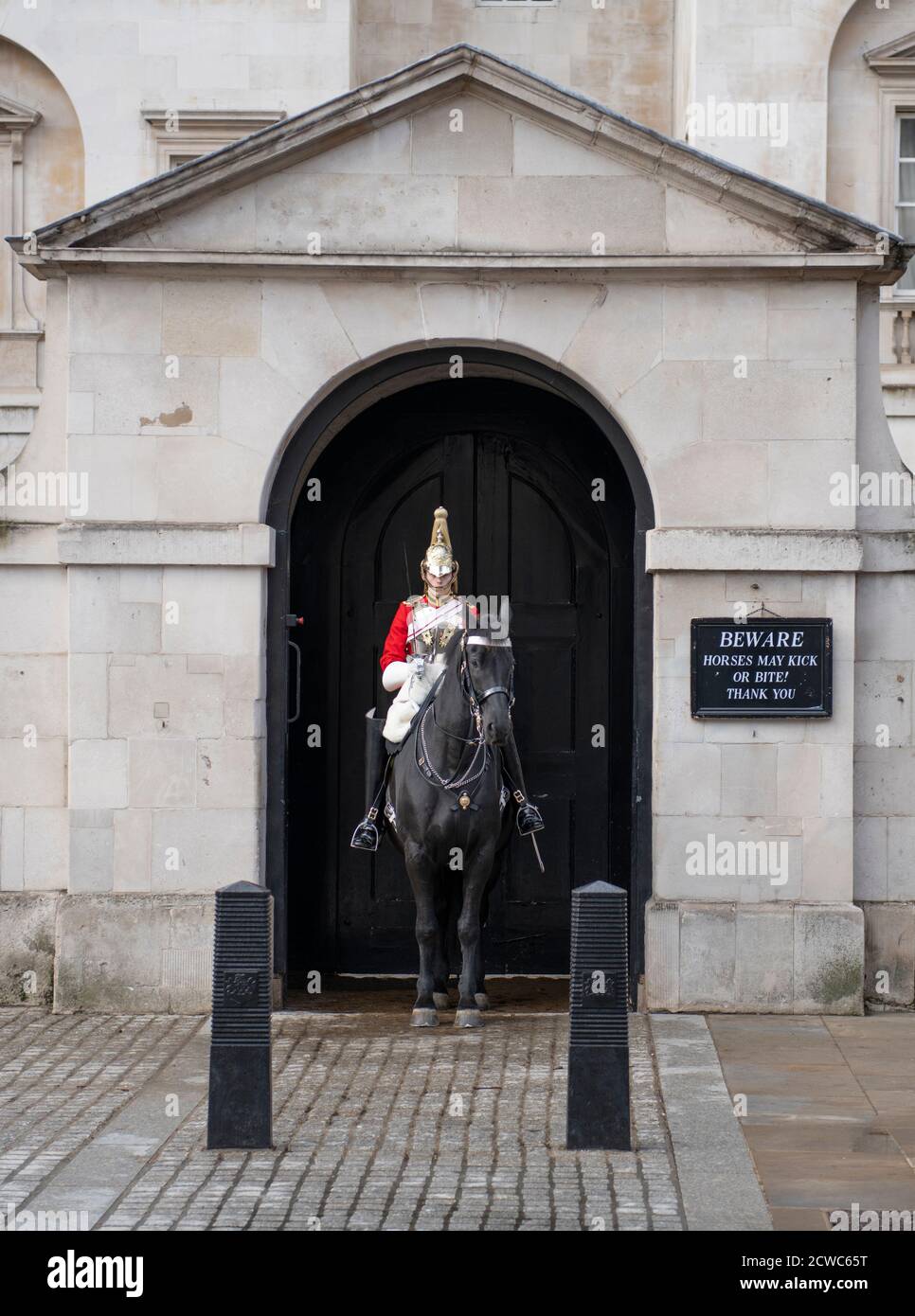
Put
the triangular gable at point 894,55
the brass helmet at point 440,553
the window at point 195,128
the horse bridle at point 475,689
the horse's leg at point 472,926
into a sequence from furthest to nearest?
the triangular gable at point 894,55 < the window at point 195,128 < the brass helmet at point 440,553 < the horse's leg at point 472,926 < the horse bridle at point 475,689

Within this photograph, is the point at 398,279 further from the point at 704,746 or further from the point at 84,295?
the point at 704,746

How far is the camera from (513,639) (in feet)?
39.9

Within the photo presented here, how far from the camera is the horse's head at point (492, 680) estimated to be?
9547 millimetres

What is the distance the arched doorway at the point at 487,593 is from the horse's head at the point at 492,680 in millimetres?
2413

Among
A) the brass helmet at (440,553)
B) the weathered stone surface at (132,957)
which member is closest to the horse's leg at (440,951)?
the weathered stone surface at (132,957)

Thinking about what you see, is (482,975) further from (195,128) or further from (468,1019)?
(195,128)

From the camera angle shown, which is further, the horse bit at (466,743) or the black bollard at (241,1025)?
the horse bit at (466,743)

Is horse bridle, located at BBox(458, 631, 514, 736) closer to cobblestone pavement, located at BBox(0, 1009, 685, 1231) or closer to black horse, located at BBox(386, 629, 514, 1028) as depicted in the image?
black horse, located at BBox(386, 629, 514, 1028)

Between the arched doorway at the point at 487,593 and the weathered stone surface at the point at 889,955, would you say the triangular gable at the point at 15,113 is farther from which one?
the weathered stone surface at the point at 889,955

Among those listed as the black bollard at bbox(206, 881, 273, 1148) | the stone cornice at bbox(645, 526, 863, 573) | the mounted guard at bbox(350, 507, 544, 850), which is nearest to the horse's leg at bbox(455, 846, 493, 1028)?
the mounted guard at bbox(350, 507, 544, 850)

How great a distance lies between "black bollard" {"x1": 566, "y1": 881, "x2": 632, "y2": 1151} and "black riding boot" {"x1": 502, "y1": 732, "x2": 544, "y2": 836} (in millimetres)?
2762

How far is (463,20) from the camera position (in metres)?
19.6

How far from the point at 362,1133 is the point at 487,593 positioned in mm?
5071

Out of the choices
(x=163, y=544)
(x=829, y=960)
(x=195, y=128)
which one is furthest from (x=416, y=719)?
(x=195, y=128)
